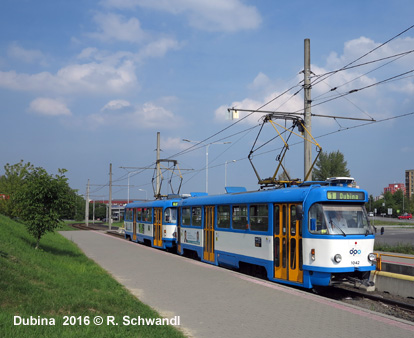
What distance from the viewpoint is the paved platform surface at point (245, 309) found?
7180 millimetres

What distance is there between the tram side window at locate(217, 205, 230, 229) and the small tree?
5.41 metres

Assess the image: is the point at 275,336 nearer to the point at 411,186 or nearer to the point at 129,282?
the point at 129,282

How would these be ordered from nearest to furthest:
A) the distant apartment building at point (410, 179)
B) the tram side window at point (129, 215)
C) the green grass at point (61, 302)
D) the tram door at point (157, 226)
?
the green grass at point (61, 302) < the tram door at point (157, 226) < the tram side window at point (129, 215) < the distant apartment building at point (410, 179)

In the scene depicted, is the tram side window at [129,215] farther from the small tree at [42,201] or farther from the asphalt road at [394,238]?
the asphalt road at [394,238]

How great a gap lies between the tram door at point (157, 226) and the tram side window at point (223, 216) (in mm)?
8553

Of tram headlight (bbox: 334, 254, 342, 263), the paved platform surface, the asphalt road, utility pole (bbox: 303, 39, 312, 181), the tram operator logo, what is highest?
utility pole (bbox: 303, 39, 312, 181)

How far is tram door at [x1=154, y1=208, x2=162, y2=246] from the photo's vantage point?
2461cm

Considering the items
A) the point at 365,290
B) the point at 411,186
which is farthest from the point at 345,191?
the point at 411,186

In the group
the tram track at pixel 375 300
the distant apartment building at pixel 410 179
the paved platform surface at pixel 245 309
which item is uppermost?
the distant apartment building at pixel 410 179

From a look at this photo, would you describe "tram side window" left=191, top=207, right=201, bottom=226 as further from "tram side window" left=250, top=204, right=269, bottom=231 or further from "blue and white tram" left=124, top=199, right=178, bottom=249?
"tram side window" left=250, top=204, right=269, bottom=231

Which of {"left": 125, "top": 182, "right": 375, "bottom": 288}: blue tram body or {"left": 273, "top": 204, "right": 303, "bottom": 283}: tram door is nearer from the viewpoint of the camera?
{"left": 125, "top": 182, "right": 375, "bottom": 288}: blue tram body

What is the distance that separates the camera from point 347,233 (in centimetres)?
1112

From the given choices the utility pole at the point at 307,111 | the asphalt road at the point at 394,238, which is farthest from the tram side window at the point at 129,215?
the utility pole at the point at 307,111

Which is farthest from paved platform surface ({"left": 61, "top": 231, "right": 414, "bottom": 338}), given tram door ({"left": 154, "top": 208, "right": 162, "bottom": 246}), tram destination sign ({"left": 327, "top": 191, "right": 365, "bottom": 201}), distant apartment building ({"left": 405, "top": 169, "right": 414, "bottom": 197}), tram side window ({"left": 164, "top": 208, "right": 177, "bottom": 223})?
distant apartment building ({"left": 405, "top": 169, "right": 414, "bottom": 197})
